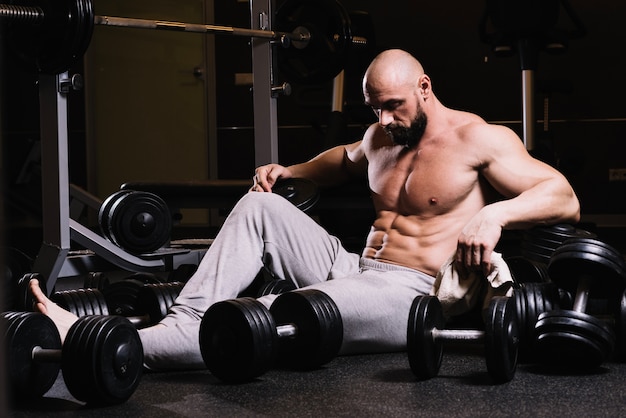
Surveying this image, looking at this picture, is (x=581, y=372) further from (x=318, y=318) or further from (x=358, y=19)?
(x=358, y=19)

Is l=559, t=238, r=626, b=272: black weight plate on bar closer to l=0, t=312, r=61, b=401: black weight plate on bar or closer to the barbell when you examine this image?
l=0, t=312, r=61, b=401: black weight plate on bar

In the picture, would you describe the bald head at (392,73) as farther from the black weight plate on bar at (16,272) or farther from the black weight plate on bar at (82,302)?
the black weight plate on bar at (16,272)

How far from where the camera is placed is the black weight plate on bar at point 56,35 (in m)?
2.45

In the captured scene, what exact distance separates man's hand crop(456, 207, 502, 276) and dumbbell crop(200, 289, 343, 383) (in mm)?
314

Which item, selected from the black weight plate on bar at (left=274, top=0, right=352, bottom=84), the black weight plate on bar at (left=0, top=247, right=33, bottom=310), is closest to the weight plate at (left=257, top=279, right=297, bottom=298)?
the black weight plate on bar at (left=0, top=247, right=33, bottom=310)

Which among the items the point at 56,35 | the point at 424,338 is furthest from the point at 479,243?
the point at 56,35

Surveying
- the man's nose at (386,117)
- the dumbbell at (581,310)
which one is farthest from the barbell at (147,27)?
the dumbbell at (581,310)

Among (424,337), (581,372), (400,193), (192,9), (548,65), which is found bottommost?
(581,372)

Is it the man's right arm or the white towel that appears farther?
the man's right arm

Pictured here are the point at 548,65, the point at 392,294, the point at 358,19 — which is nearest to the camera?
the point at 392,294

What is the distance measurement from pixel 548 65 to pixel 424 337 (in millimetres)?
4904

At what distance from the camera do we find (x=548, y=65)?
6.12 m

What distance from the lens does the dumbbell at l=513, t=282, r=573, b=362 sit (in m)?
1.86

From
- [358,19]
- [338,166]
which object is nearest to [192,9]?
[358,19]
